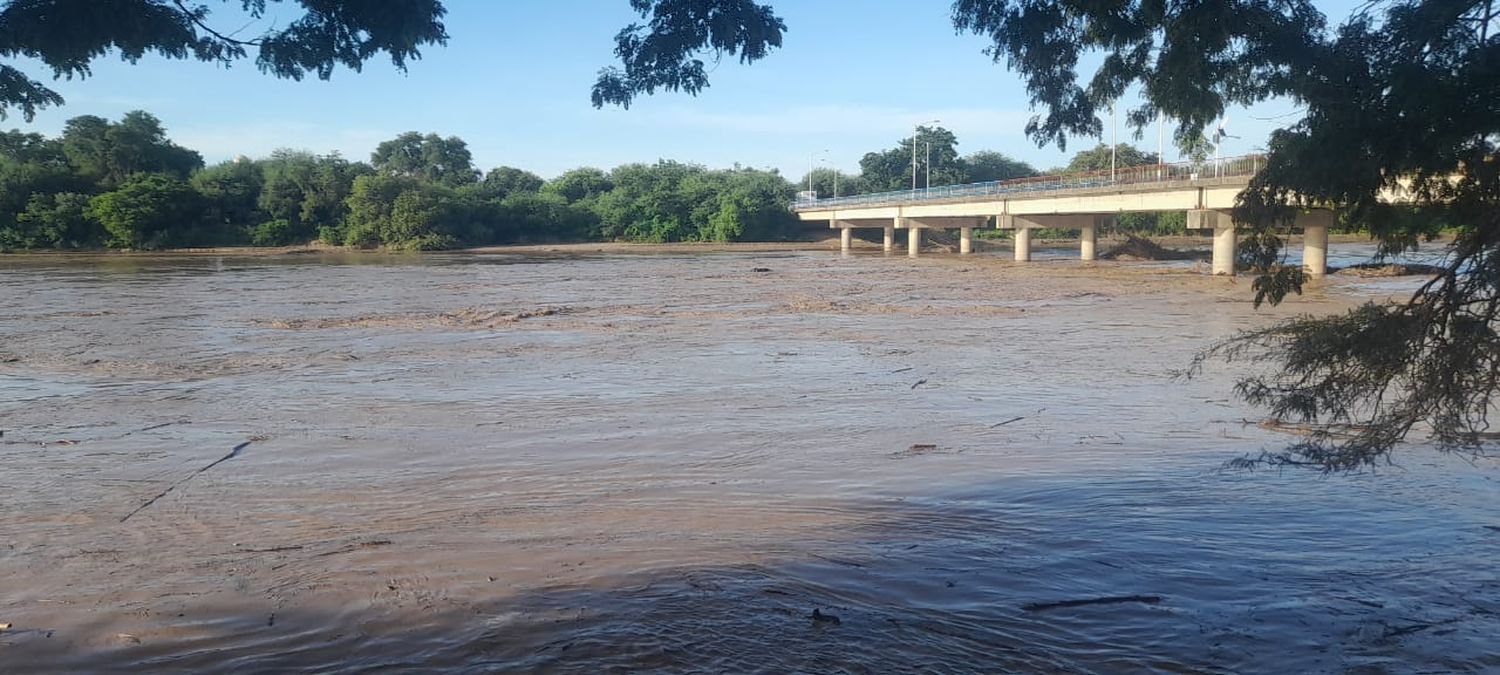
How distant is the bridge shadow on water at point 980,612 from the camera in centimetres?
536

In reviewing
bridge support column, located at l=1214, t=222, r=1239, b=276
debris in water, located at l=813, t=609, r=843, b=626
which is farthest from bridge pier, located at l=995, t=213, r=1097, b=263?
debris in water, located at l=813, t=609, r=843, b=626

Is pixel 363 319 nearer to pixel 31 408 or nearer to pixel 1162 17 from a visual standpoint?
pixel 31 408

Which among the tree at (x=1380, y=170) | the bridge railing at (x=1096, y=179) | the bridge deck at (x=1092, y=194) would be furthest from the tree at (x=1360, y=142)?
the bridge deck at (x=1092, y=194)

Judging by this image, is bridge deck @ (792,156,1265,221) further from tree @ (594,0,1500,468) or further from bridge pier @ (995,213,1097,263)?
tree @ (594,0,1500,468)

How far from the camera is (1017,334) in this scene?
2238cm

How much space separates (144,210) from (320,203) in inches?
539

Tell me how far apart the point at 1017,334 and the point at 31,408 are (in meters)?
16.6

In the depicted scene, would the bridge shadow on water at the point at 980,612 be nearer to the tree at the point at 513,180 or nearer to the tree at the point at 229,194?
the tree at the point at 229,194

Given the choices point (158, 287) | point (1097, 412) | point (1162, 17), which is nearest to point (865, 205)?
point (158, 287)

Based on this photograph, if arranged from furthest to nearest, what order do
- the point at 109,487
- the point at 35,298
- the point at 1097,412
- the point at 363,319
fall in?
the point at 35,298, the point at 363,319, the point at 1097,412, the point at 109,487

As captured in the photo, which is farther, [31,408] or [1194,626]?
[31,408]

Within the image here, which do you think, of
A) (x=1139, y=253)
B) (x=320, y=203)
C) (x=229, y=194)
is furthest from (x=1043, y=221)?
(x=229, y=194)

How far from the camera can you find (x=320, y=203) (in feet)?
298

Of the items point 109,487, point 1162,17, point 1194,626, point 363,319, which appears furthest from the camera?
point 363,319
